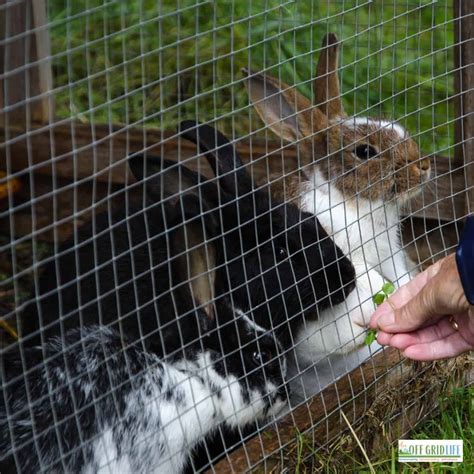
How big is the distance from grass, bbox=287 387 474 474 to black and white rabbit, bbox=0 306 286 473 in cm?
18

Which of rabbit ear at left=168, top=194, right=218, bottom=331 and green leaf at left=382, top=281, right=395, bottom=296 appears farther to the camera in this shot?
green leaf at left=382, top=281, right=395, bottom=296

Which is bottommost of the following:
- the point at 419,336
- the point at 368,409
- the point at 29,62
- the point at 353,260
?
the point at 368,409

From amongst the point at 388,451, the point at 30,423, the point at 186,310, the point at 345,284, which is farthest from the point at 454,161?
the point at 30,423

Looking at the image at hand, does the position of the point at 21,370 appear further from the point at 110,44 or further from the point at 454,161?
the point at 110,44

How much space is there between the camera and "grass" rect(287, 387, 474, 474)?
2932mm

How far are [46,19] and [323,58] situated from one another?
115cm

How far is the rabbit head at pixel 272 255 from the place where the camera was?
3.00 metres

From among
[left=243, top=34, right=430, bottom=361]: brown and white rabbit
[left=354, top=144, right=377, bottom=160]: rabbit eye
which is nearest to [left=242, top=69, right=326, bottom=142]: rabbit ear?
[left=243, top=34, right=430, bottom=361]: brown and white rabbit

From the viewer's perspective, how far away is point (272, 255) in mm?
3145

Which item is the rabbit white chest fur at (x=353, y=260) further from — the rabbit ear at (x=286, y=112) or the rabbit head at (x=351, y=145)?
the rabbit ear at (x=286, y=112)

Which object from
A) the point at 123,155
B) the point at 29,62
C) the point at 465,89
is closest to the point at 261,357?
the point at 465,89

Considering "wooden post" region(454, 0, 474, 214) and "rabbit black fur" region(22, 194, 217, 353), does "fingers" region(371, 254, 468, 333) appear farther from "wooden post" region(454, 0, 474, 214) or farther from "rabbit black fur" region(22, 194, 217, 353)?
"wooden post" region(454, 0, 474, 214)

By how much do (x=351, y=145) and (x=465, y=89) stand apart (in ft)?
1.41

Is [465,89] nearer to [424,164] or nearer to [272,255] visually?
[424,164]
